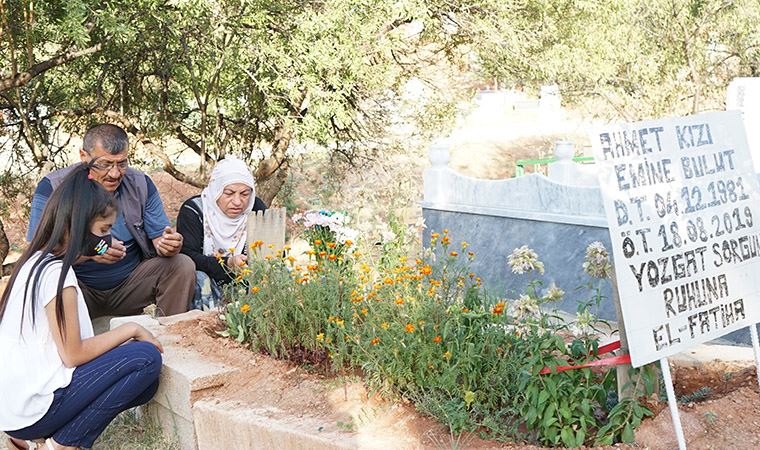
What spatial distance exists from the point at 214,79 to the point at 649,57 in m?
8.09

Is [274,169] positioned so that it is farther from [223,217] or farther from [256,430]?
[256,430]

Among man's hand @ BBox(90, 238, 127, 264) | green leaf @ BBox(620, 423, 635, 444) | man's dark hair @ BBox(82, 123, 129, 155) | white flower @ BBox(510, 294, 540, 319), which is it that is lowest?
green leaf @ BBox(620, 423, 635, 444)

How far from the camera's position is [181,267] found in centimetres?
505

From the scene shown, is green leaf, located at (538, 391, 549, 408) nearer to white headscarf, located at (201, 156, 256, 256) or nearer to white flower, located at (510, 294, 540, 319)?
white flower, located at (510, 294, 540, 319)

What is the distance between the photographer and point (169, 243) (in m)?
4.97

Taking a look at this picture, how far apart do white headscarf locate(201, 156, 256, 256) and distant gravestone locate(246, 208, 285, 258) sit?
617 mm

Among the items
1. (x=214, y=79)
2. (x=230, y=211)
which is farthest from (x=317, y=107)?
(x=230, y=211)

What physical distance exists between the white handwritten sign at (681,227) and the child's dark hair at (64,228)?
191cm

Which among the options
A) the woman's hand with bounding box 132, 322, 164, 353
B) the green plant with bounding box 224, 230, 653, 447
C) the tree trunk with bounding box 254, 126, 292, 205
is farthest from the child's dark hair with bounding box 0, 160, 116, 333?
the tree trunk with bounding box 254, 126, 292, 205

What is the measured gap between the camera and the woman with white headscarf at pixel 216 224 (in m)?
5.27

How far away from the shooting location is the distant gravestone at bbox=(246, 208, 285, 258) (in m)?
4.62

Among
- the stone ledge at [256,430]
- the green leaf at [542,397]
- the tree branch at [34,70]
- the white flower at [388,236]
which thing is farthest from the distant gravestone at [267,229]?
the tree branch at [34,70]

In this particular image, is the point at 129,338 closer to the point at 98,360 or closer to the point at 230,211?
the point at 98,360

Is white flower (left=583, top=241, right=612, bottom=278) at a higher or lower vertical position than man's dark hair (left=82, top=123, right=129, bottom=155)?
lower
